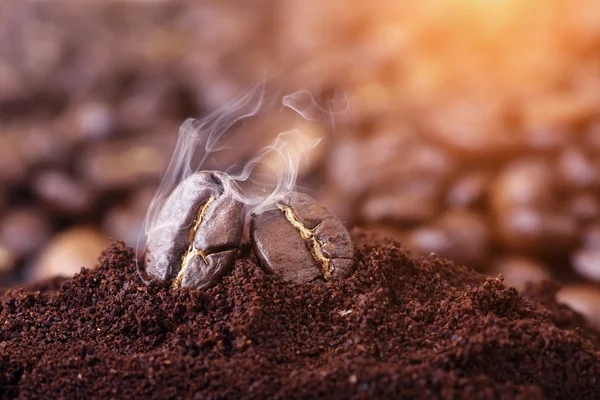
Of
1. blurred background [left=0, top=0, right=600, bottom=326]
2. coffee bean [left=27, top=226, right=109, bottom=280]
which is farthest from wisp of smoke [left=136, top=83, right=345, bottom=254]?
coffee bean [left=27, top=226, right=109, bottom=280]

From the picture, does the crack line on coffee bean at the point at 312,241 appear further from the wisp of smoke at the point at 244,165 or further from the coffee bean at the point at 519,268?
the coffee bean at the point at 519,268

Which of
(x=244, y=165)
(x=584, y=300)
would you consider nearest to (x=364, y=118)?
(x=584, y=300)

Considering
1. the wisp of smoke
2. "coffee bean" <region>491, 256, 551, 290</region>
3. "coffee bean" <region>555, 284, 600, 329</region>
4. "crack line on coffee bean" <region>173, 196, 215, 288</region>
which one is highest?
the wisp of smoke

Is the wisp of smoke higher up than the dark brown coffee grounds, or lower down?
higher up

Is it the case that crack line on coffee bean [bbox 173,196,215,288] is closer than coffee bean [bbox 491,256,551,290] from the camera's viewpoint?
Yes

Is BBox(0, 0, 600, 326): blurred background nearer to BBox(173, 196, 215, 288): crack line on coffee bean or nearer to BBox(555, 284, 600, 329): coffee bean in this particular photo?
BBox(555, 284, 600, 329): coffee bean

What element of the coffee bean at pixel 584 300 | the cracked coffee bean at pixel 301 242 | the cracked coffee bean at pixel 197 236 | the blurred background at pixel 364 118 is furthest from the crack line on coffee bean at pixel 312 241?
the blurred background at pixel 364 118

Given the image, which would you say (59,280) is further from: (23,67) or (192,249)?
(23,67)
